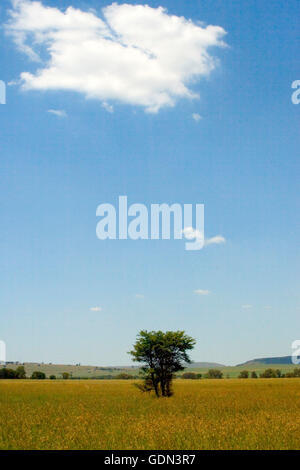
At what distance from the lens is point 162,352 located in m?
36.1

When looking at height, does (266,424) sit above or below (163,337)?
below

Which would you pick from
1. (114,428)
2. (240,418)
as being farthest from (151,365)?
(114,428)

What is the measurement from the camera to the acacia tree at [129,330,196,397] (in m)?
36.0

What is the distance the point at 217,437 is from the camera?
48.9 ft

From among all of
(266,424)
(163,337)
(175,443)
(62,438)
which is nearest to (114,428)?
(62,438)

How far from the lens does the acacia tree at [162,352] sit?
118 ft
